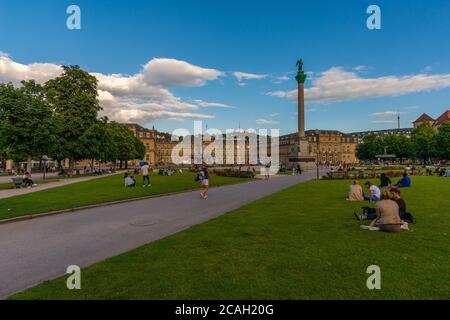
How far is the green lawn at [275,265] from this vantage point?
5051 mm

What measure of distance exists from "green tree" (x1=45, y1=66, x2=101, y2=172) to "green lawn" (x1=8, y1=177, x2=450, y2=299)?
1435 inches

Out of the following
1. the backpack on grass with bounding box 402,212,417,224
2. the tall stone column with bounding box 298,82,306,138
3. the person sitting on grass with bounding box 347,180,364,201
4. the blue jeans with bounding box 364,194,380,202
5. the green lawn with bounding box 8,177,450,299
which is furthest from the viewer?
the tall stone column with bounding box 298,82,306,138

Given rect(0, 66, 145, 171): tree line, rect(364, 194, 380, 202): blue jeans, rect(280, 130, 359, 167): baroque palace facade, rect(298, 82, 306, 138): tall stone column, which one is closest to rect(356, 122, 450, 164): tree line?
rect(298, 82, 306, 138): tall stone column

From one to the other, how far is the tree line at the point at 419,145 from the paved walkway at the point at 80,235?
262ft

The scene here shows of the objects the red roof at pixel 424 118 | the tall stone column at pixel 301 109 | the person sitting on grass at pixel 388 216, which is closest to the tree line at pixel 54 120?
the person sitting on grass at pixel 388 216

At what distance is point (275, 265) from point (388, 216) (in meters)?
4.93

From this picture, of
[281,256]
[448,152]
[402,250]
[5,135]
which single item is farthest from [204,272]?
[448,152]

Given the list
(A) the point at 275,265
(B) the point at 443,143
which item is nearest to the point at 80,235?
(A) the point at 275,265

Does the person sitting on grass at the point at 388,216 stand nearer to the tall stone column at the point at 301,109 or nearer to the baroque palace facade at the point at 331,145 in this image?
the tall stone column at the point at 301,109

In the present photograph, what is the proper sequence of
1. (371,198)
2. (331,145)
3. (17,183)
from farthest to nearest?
(331,145)
(17,183)
(371,198)

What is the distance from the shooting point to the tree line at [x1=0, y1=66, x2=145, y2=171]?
29641 mm

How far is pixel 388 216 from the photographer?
885cm

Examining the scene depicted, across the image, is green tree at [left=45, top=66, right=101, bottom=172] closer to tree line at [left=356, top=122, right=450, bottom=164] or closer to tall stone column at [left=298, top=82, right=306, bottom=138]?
tall stone column at [left=298, top=82, right=306, bottom=138]

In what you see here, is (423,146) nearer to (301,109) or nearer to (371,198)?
(301,109)
